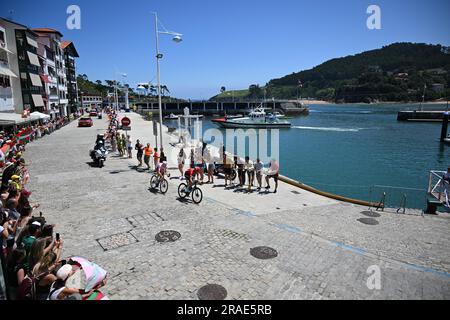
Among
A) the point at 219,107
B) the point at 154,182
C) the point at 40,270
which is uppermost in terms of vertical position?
the point at 219,107

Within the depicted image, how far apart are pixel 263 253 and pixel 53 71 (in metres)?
65.3

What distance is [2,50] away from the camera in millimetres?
33719

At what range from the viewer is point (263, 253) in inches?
304

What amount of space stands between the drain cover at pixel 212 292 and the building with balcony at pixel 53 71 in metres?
56.0

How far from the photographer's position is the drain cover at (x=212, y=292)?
5.87m

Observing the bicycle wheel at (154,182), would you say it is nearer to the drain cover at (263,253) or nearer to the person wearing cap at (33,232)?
the drain cover at (263,253)

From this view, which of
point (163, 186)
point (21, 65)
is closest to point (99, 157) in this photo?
point (163, 186)

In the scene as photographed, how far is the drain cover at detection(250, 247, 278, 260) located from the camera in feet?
24.8

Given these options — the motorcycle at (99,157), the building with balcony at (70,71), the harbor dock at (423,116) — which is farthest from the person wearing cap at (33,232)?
the harbor dock at (423,116)

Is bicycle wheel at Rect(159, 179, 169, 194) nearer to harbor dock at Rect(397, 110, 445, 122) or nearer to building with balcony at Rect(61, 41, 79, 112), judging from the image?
building with balcony at Rect(61, 41, 79, 112)

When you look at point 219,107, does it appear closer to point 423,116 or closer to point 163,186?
point 423,116

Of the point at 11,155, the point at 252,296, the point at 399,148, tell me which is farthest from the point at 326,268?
the point at 399,148

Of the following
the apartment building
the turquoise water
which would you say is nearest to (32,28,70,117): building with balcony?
the apartment building

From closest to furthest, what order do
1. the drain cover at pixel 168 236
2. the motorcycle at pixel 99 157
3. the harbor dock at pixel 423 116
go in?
the drain cover at pixel 168 236, the motorcycle at pixel 99 157, the harbor dock at pixel 423 116
